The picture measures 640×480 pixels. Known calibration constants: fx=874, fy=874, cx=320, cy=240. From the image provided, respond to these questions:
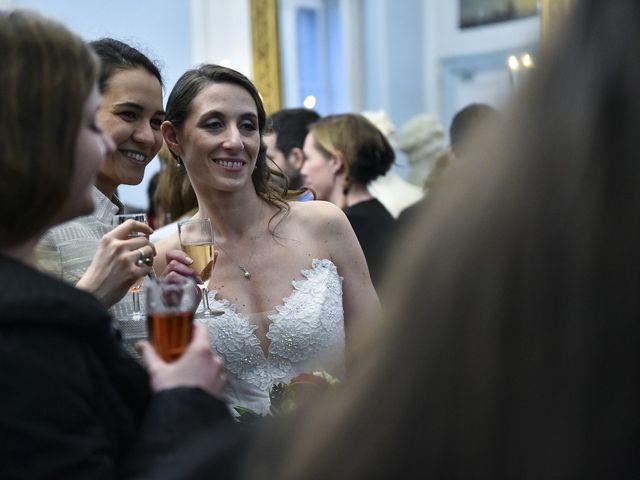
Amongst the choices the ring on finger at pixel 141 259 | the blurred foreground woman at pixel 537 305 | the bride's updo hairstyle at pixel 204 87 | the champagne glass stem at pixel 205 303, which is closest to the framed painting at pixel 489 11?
the bride's updo hairstyle at pixel 204 87

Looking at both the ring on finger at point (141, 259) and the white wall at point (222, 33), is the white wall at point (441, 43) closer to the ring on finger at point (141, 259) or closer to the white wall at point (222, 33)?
the white wall at point (222, 33)

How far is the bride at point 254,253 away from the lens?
2486 millimetres

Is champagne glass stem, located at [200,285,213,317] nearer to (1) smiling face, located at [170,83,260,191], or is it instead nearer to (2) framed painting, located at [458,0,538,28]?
(1) smiling face, located at [170,83,260,191]

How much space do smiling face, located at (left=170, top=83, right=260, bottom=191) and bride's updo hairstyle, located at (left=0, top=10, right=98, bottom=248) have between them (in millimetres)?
1392

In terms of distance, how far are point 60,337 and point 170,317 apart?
19 centimetres

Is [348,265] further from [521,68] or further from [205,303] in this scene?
[521,68]

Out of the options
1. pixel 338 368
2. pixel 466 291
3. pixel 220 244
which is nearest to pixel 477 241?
pixel 466 291

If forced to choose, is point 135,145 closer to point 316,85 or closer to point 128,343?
point 128,343

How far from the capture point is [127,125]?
234 centimetres

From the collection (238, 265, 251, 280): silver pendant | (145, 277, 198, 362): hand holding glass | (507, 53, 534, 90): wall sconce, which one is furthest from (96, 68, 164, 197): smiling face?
(507, 53, 534, 90): wall sconce

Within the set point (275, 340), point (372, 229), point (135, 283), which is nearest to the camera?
point (135, 283)

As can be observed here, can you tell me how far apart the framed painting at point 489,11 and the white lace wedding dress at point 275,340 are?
8.65 ft

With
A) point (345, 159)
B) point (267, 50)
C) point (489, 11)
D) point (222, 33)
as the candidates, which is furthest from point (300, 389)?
point (222, 33)

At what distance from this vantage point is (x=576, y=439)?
696 millimetres
